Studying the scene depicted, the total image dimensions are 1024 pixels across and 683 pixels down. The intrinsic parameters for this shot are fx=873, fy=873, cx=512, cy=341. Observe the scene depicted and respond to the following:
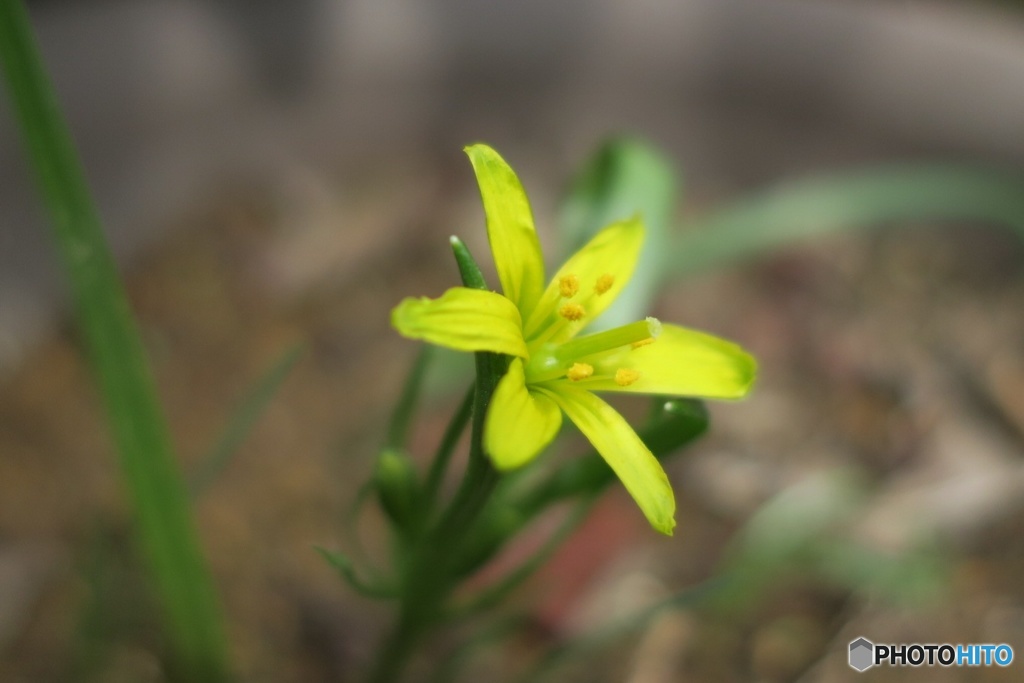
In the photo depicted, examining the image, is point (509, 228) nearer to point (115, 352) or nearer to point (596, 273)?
point (596, 273)

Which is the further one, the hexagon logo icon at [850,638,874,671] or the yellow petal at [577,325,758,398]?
the hexagon logo icon at [850,638,874,671]

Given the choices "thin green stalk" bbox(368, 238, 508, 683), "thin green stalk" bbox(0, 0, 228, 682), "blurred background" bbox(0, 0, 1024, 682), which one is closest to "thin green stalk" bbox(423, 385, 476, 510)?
"thin green stalk" bbox(368, 238, 508, 683)

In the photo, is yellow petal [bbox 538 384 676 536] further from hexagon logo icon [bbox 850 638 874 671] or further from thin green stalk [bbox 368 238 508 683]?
hexagon logo icon [bbox 850 638 874 671]

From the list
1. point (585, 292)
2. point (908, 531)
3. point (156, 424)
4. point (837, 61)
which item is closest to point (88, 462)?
point (156, 424)

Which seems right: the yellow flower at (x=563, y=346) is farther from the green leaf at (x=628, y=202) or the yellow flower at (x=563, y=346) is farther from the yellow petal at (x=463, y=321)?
the green leaf at (x=628, y=202)

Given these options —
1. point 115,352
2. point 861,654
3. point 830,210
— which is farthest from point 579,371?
point 830,210

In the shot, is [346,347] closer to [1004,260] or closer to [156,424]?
[156,424]
